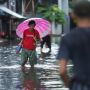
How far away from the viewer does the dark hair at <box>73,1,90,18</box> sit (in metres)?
5.88

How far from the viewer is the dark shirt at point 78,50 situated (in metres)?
5.86

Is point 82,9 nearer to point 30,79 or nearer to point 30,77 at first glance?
point 30,79

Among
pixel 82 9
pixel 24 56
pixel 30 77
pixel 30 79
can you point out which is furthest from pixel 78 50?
pixel 24 56

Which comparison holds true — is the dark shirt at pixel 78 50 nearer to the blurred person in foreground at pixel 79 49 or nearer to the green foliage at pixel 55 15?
the blurred person in foreground at pixel 79 49

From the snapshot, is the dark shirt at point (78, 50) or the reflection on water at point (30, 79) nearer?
the dark shirt at point (78, 50)

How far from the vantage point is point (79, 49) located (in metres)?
5.89

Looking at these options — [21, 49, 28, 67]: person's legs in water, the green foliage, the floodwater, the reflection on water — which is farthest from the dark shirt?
the green foliage

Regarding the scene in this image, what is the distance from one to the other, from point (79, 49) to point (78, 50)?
0.01 metres

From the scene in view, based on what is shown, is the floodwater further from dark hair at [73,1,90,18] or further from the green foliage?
the green foliage

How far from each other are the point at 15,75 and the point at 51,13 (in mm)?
48419

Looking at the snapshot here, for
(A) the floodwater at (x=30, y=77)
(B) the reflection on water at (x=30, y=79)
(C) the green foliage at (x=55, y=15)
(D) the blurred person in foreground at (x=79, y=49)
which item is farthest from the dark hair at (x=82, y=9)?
(C) the green foliage at (x=55, y=15)

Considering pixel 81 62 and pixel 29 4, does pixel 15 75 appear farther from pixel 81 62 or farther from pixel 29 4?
pixel 29 4

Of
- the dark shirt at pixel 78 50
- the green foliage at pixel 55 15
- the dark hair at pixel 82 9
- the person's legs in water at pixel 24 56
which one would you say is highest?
the dark hair at pixel 82 9

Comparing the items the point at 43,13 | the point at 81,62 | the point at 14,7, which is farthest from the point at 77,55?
the point at 14,7
